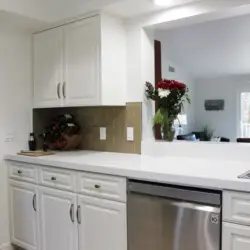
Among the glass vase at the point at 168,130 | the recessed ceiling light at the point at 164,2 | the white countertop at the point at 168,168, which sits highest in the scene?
the recessed ceiling light at the point at 164,2

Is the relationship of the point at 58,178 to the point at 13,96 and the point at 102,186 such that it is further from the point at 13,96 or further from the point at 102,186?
the point at 13,96

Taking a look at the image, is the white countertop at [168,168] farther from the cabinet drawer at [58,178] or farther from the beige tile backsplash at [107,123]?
the beige tile backsplash at [107,123]

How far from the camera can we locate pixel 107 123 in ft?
10.3

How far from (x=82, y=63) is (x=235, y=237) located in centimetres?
190

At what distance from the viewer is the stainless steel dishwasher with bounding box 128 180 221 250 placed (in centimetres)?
178

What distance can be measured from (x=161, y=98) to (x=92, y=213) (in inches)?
44.5

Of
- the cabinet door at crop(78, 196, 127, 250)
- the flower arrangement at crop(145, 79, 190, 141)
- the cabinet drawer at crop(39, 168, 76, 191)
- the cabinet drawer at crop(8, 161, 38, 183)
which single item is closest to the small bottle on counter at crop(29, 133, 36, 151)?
the cabinet drawer at crop(8, 161, 38, 183)

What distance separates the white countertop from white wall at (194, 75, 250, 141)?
255 inches

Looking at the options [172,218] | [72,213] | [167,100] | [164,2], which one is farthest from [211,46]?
[172,218]

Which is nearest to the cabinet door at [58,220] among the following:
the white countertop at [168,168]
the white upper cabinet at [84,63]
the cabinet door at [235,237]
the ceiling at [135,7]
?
the white countertop at [168,168]

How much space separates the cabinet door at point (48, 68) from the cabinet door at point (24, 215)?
85cm

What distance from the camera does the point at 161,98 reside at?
278 cm

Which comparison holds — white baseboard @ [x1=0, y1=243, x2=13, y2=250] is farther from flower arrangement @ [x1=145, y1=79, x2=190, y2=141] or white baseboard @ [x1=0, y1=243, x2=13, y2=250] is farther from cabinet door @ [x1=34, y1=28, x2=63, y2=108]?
flower arrangement @ [x1=145, y1=79, x2=190, y2=141]

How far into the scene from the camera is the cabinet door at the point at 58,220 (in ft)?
8.16
